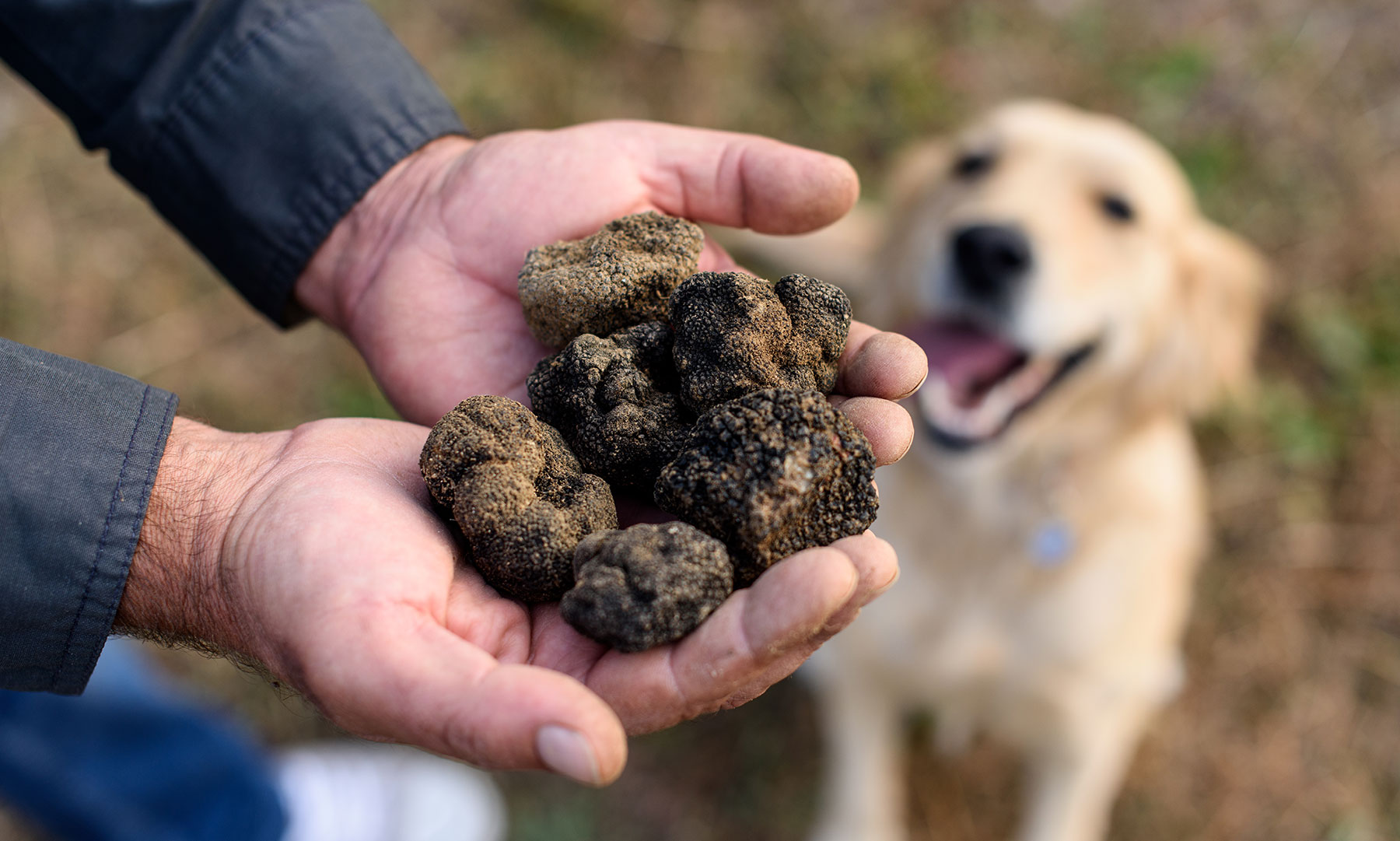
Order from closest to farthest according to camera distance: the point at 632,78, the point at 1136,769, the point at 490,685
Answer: the point at 490,685 < the point at 1136,769 < the point at 632,78

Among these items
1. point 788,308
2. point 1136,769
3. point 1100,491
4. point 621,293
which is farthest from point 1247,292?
point 621,293

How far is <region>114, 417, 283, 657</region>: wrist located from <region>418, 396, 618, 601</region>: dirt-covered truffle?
1.41ft

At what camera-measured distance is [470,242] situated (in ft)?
8.60

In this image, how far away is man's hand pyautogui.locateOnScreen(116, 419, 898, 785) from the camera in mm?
1494

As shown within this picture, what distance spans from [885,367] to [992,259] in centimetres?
136

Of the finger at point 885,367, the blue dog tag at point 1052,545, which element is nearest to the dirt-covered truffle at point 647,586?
the finger at point 885,367

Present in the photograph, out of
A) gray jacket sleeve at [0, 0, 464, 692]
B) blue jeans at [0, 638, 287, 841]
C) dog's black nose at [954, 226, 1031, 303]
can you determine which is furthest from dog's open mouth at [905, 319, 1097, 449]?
blue jeans at [0, 638, 287, 841]

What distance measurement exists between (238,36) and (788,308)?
184 cm

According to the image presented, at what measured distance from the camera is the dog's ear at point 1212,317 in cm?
363

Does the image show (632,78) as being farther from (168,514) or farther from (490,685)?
(490,685)

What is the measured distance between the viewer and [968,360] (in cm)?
340

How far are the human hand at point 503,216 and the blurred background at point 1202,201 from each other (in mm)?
1875

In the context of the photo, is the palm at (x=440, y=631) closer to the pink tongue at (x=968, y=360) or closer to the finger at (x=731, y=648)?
the finger at (x=731, y=648)

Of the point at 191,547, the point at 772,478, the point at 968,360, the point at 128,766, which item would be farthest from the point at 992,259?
the point at 128,766
